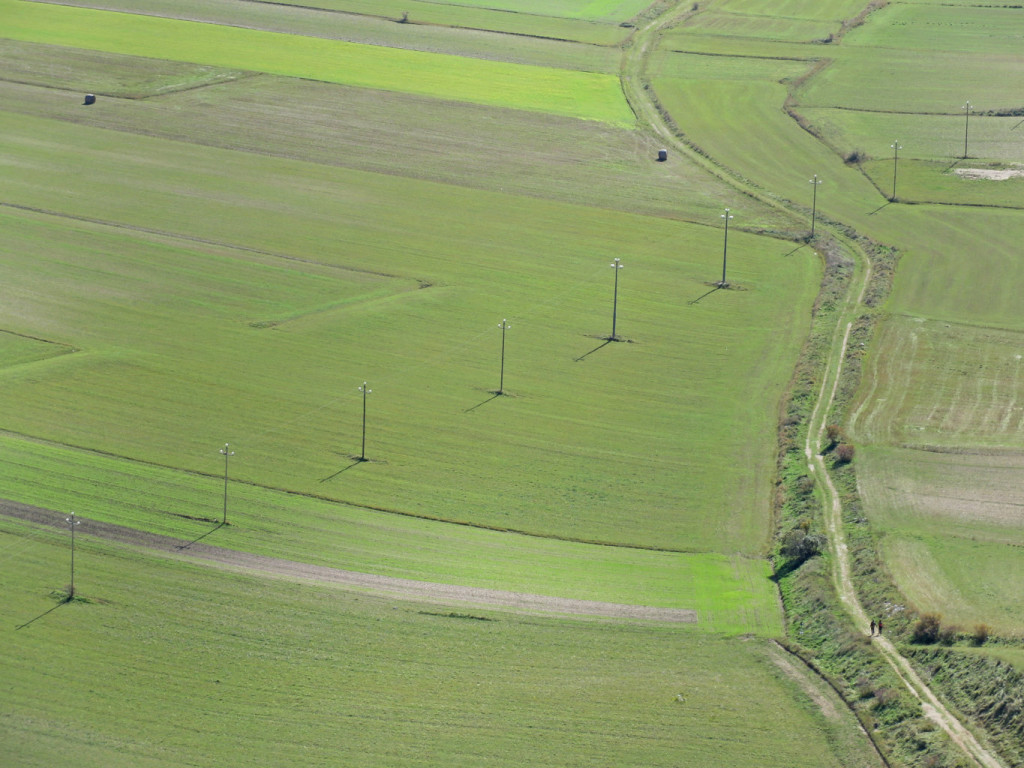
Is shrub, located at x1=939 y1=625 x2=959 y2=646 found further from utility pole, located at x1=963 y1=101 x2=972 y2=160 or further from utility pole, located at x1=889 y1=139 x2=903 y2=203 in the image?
utility pole, located at x1=963 y1=101 x2=972 y2=160

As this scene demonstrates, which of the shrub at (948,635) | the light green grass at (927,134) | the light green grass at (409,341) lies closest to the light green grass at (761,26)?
the light green grass at (927,134)

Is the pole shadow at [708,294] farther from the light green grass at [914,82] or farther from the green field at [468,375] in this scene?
the light green grass at [914,82]

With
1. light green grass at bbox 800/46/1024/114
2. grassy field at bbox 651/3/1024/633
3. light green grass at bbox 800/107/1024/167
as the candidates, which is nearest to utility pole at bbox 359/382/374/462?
grassy field at bbox 651/3/1024/633

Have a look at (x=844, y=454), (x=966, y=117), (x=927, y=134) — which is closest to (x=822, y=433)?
(x=844, y=454)

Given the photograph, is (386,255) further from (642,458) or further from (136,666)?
(136,666)

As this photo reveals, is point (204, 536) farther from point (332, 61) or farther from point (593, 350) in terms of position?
point (332, 61)

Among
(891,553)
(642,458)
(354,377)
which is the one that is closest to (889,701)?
(891,553)
